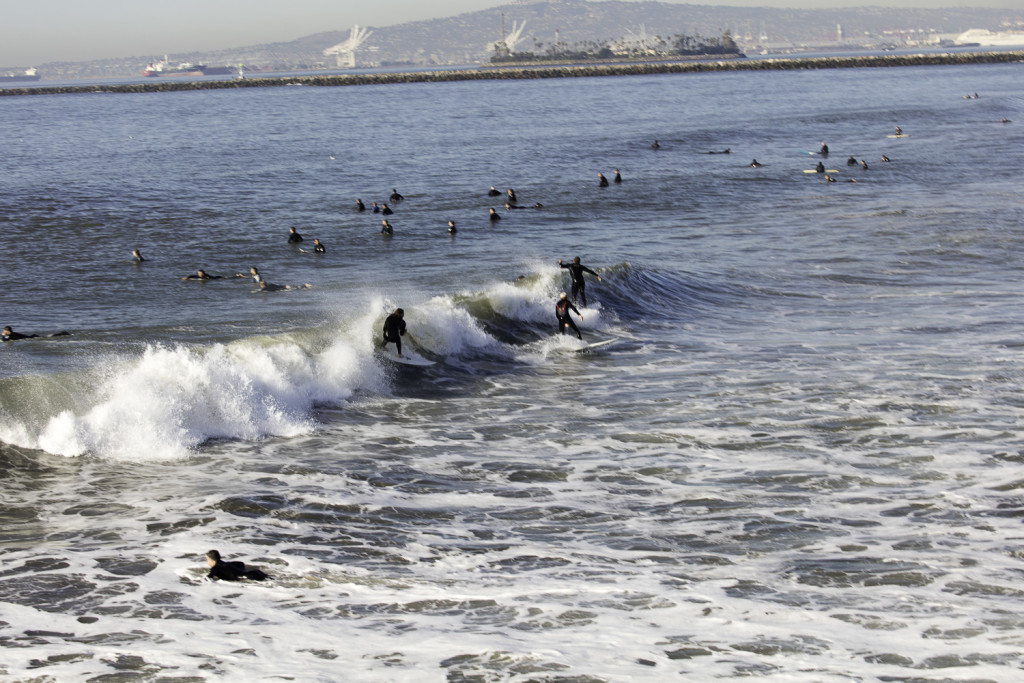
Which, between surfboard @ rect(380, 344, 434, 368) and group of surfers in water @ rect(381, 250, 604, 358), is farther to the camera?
surfboard @ rect(380, 344, 434, 368)

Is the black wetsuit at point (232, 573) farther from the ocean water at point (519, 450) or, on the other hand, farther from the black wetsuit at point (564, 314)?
the black wetsuit at point (564, 314)

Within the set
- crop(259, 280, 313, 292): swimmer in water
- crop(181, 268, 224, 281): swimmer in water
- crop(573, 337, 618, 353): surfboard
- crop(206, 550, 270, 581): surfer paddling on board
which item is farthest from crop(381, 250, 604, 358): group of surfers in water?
crop(206, 550, 270, 581): surfer paddling on board

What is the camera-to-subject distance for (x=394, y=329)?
21906mm

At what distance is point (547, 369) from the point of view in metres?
22.5

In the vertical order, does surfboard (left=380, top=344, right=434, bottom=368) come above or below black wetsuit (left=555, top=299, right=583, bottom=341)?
below

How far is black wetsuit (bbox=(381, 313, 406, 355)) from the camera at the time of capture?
21.8 metres

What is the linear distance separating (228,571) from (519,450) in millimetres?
6038

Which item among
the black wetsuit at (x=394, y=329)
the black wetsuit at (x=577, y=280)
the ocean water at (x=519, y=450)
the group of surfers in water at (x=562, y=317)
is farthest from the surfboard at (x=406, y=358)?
the black wetsuit at (x=577, y=280)

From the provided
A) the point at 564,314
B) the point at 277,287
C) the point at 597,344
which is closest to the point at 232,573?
the point at 564,314

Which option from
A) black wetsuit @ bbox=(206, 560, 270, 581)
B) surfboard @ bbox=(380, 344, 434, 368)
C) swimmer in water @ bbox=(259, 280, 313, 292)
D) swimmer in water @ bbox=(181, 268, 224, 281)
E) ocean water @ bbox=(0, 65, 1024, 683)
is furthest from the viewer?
swimmer in water @ bbox=(181, 268, 224, 281)

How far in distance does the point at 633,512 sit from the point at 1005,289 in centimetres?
1917

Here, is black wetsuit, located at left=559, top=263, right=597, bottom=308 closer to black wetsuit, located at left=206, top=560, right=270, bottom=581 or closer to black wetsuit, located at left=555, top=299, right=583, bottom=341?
black wetsuit, located at left=555, top=299, right=583, bottom=341

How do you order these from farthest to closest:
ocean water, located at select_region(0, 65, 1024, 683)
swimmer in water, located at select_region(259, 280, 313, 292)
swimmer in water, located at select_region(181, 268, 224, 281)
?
swimmer in water, located at select_region(181, 268, 224, 281) → swimmer in water, located at select_region(259, 280, 313, 292) → ocean water, located at select_region(0, 65, 1024, 683)

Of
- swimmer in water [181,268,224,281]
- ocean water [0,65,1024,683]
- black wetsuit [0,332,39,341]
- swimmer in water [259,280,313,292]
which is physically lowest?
ocean water [0,65,1024,683]
